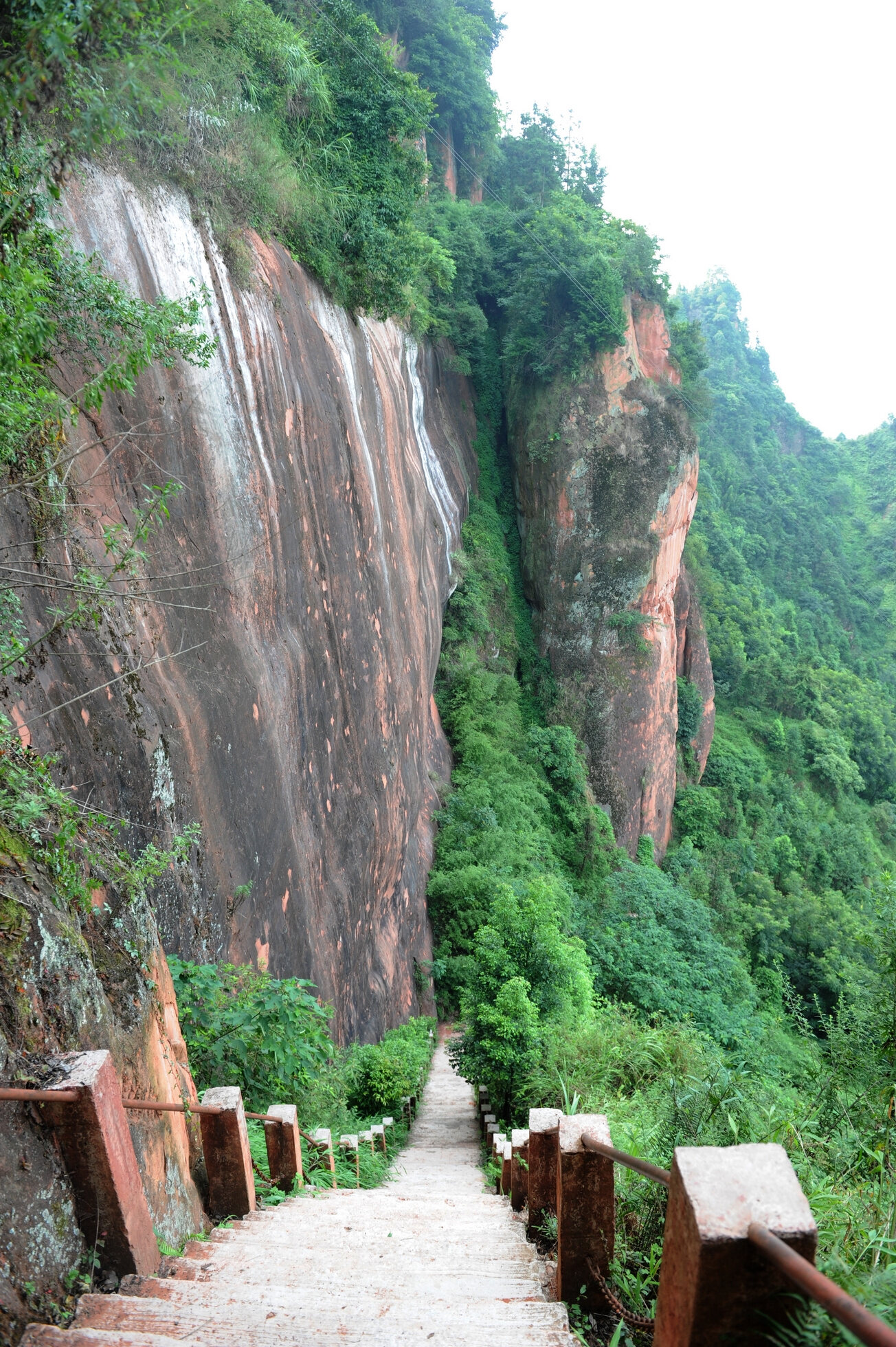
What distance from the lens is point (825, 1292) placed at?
140 centimetres

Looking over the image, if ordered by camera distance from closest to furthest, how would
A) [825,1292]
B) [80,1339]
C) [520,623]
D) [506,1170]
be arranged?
[825,1292], [80,1339], [506,1170], [520,623]

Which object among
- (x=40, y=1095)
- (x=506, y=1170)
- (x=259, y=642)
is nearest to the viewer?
(x=40, y=1095)

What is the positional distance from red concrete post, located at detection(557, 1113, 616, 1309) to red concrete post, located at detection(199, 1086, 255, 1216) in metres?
1.69

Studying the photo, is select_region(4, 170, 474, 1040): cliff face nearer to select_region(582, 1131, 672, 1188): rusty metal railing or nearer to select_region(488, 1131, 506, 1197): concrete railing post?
select_region(488, 1131, 506, 1197): concrete railing post

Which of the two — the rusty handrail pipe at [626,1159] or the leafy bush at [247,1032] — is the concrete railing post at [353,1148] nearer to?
the leafy bush at [247,1032]

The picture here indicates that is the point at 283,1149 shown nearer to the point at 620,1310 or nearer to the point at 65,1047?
the point at 65,1047

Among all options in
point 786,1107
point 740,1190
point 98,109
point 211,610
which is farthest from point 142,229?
point 786,1107

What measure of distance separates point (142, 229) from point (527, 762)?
13218 mm

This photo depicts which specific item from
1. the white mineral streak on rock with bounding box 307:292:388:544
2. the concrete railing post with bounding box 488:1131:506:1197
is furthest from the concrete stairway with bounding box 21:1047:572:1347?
the white mineral streak on rock with bounding box 307:292:388:544

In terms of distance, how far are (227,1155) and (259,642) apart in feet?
14.1

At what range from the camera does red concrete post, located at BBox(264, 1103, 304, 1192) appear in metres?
4.52

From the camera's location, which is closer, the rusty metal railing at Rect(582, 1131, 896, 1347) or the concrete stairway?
the rusty metal railing at Rect(582, 1131, 896, 1347)

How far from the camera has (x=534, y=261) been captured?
1767cm

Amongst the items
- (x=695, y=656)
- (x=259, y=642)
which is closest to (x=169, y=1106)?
(x=259, y=642)
